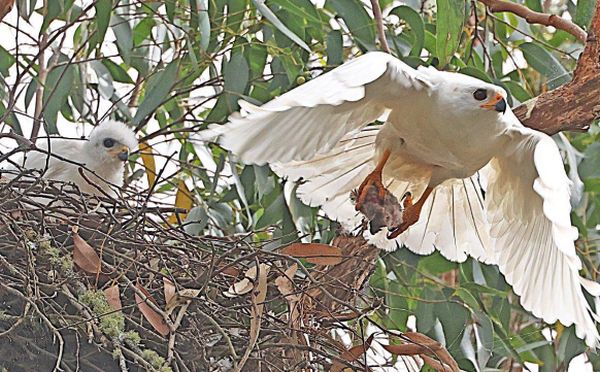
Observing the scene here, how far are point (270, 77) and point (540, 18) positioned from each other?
24.9 inches

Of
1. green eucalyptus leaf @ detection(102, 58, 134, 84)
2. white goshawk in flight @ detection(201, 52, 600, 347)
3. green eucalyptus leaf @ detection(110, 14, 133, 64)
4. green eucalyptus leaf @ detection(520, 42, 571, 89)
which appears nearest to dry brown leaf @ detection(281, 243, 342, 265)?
white goshawk in flight @ detection(201, 52, 600, 347)

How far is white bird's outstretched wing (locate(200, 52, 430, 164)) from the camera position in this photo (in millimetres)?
1276

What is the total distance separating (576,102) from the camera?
1695mm

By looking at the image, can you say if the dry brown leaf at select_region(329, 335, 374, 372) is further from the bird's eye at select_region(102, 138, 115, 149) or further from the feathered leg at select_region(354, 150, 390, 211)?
the bird's eye at select_region(102, 138, 115, 149)

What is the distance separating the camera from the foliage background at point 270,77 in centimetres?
202

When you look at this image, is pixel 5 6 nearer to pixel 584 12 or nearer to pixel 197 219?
pixel 197 219

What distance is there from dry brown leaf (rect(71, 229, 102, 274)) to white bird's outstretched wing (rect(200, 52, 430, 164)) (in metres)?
0.30

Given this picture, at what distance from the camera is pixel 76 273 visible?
1520 millimetres

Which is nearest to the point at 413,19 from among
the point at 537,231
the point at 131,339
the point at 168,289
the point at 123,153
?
the point at 537,231

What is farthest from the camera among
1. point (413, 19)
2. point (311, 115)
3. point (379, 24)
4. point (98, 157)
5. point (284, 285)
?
point (98, 157)

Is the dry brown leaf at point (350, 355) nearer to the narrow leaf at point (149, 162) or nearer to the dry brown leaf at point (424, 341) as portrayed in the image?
the dry brown leaf at point (424, 341)

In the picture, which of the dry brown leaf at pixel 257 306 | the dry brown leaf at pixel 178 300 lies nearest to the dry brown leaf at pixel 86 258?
the dry brown leaf at pixel 178 300

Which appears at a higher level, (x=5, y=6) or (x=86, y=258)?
(x=5, y=6)

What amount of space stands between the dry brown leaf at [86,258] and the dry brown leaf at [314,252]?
0.31 meters
